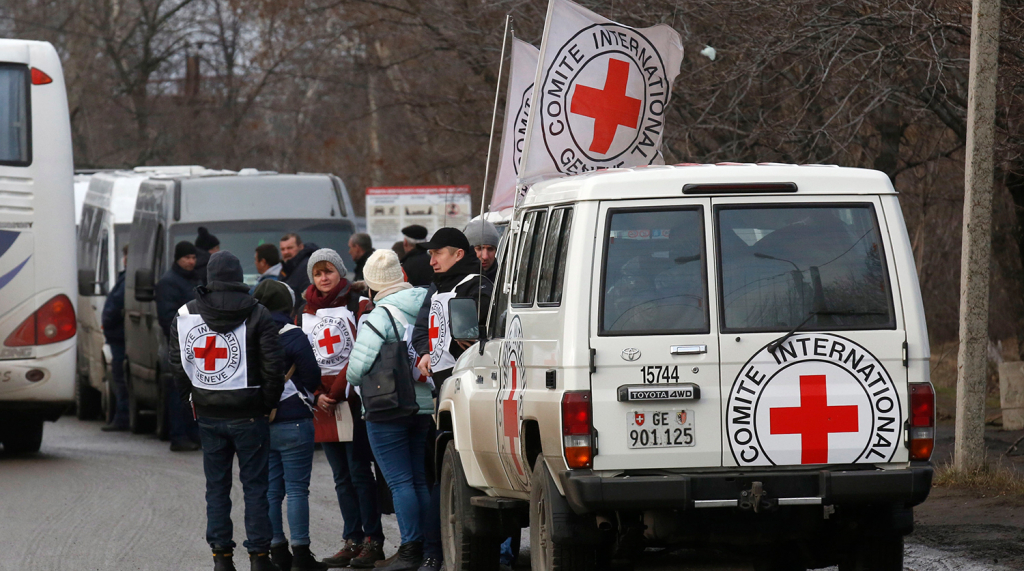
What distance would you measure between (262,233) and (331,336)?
24.4ft

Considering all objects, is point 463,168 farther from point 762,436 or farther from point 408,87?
point 762,436

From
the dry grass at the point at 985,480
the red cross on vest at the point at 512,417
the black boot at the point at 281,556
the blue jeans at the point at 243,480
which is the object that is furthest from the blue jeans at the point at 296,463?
the dry grass at the point at 985,480

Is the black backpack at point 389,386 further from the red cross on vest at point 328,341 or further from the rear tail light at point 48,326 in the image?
the rear tail light at point 48,326

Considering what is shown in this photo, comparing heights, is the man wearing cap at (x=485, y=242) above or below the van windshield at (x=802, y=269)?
above

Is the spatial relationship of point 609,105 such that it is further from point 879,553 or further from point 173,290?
point 173,290

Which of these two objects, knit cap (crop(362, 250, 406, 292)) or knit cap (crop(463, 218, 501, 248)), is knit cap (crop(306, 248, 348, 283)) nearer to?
knit cap (crop(362, 250, 406, 292))

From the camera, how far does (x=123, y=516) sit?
1082 cm

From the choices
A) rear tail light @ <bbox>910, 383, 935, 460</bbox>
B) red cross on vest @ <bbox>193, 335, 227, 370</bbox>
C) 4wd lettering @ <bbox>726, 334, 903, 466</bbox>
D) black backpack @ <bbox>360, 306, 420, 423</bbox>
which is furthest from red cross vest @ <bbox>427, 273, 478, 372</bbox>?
rear tail light @ <bbox>910, 383, 935, 460</bbox>

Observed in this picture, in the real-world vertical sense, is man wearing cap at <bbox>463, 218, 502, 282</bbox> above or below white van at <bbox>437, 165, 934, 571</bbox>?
above

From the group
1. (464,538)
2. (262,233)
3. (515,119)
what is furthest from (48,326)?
(464,538)

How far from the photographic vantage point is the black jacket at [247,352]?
7.95 m

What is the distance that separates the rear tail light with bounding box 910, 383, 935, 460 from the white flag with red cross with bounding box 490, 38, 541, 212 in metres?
4.68

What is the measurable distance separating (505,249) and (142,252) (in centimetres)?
1023

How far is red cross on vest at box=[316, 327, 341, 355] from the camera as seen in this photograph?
350 inches
